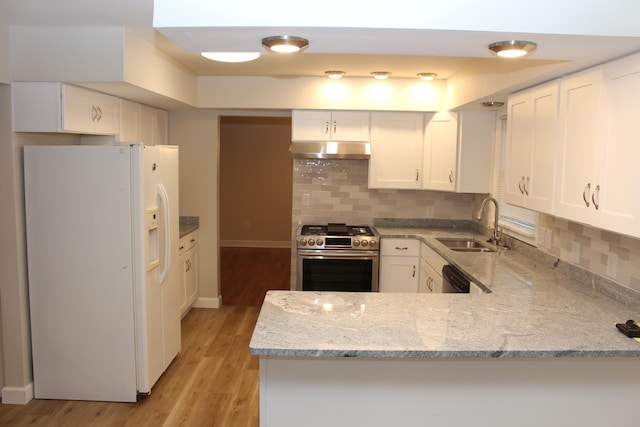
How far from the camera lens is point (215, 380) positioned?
142 inches

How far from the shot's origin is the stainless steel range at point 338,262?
4.39 m

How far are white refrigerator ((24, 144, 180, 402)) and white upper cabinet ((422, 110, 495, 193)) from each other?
249cm

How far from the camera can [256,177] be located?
8.30 m

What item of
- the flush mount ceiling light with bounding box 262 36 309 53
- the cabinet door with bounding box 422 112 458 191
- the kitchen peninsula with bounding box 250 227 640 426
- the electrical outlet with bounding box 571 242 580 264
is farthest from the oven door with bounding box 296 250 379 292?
the flush mount ceiling light with bounding box 262 36 309 53

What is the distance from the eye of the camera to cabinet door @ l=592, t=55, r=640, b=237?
1.91 meters

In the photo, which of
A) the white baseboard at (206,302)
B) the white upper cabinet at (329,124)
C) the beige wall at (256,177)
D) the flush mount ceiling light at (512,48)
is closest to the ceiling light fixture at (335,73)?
the white upper cabinet at (329,124)

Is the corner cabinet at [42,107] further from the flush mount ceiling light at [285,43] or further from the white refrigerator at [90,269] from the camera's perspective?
the flush mount ceiling light at [285,43]

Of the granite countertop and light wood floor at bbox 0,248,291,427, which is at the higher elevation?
the granite countertop

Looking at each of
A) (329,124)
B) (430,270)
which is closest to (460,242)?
(430,270)

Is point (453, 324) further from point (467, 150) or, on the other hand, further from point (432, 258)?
point (467, 150)

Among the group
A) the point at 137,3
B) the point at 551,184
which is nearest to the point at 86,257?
the point at 137,3

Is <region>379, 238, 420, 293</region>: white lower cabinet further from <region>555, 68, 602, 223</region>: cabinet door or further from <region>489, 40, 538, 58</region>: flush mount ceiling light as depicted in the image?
<region>489, 40, 538, 58</region>: flush mount ceiling light

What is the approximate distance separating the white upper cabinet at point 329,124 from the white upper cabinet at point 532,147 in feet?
5.58

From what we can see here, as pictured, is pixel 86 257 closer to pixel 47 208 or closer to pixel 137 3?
pixel 47 208
